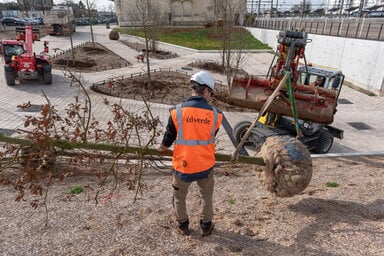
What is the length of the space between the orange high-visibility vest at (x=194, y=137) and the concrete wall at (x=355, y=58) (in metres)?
13.7

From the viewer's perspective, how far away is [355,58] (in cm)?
1593

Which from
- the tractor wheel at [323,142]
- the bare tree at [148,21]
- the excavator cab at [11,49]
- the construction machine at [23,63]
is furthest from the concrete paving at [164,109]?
the bare tree at [148,21]

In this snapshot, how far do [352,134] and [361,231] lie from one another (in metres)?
6.39

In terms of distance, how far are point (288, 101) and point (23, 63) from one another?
425 inches

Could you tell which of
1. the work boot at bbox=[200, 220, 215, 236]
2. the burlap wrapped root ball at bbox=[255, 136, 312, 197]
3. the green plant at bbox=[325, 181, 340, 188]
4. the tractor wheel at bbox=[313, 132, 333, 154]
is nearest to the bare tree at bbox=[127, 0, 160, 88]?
the tractor wheel at bbox=[313, 132, 333, 154]

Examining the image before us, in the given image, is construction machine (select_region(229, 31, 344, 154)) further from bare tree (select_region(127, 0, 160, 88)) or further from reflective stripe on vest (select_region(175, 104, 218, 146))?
bare tree (select_region(127, 0, 160, 88))

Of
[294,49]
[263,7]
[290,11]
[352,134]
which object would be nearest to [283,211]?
[294,49]

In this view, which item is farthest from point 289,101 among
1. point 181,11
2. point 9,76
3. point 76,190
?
point 181,11

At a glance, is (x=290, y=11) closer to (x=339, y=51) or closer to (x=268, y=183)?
(x=339, y=51)

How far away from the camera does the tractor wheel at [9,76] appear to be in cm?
1183

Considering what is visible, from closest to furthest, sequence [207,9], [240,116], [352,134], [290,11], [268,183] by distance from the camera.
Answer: [268,183], [352,134], [240,116], [207,9], [290,11]

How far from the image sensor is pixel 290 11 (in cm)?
5388

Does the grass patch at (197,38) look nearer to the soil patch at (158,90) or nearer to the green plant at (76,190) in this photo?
the soil patch at (158,90)

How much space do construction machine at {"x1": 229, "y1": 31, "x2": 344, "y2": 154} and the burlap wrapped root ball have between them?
2060mm
